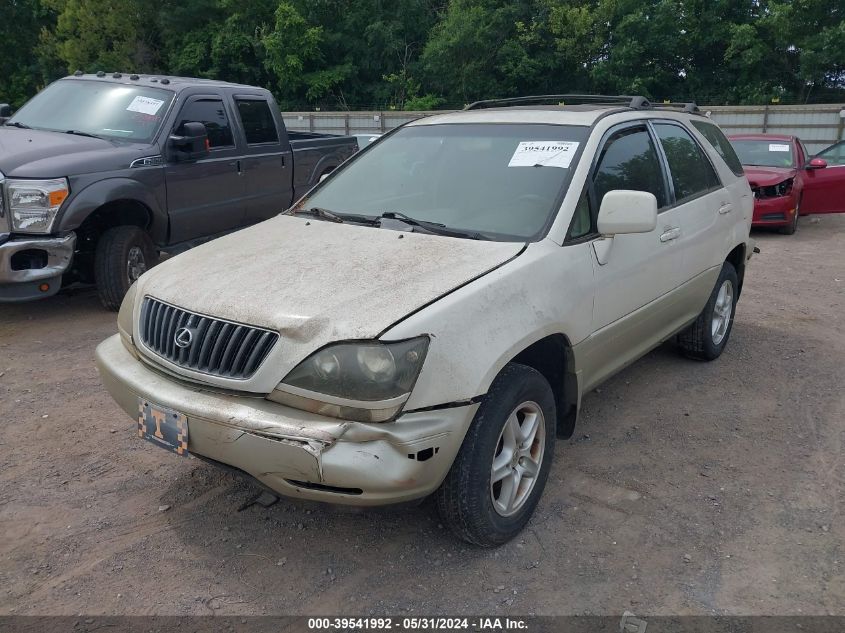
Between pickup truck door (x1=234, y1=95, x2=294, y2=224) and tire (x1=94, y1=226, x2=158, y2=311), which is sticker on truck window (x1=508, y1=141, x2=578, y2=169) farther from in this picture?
pickup truck door (x1=234, y1=95, x2=294, y2=224)

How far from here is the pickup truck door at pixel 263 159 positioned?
7.36m

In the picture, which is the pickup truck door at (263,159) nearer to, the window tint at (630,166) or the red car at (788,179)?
the window tint at (630,166)

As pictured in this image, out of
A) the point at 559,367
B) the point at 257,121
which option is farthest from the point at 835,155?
the point at 559,367

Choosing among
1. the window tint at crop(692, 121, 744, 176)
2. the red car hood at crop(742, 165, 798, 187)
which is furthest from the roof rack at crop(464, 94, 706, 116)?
the red car hood at crop(742, 165, 798, 187)

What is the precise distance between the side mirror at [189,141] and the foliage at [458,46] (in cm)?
2726

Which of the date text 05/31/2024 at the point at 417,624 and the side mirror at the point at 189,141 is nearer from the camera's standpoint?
the date text 05/31/2024 at the point at 417,624

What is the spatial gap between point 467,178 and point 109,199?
132 inches

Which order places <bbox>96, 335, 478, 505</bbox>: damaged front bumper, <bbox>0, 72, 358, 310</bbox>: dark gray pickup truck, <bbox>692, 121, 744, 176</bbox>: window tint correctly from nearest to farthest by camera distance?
<bbox>96, 335, 478, 505</bbox>: damaged front bumper → <bbox>692, 121, 744, 176</bbox>: window tint → <bbox>0, 72, 358, 310</bbox>: dark gray pickup truck

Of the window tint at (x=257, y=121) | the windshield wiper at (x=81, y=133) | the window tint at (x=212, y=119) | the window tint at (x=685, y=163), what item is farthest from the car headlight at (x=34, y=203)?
the window tint at (x=685, y=163)

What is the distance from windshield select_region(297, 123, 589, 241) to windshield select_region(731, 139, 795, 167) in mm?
8375

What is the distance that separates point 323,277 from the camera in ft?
9.64

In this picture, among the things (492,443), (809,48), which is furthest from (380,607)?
(809,48)

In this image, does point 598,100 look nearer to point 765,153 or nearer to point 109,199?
point 109,199

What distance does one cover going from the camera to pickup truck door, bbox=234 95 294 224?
7.36 metres
